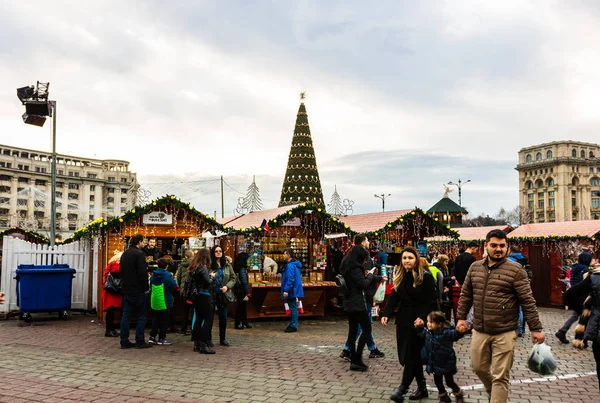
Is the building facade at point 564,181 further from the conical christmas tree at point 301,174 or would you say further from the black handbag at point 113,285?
the black handbag at point 113,285

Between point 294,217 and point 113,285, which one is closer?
point 113,285

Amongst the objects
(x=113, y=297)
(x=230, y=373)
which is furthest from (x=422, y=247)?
(x=230, y=373)

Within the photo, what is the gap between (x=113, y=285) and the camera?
10000mm

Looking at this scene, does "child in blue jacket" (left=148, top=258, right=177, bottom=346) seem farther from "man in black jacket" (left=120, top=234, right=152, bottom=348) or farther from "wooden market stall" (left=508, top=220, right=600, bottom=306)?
"wooden market stall" (left=508, top=220, right=600, bottom=306)

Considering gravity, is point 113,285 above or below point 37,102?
below

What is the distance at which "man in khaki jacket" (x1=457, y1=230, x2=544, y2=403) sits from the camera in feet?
15.0

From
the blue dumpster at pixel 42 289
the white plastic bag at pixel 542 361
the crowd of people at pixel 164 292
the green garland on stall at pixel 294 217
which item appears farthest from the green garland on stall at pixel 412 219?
the white plastic bag at pixel 542 361

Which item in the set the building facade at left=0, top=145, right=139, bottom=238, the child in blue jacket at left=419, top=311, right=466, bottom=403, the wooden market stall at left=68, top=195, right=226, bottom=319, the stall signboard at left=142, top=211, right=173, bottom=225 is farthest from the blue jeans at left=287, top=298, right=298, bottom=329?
the building facade at left=0, top=145, right=139, bottom=238

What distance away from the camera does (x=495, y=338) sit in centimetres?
471

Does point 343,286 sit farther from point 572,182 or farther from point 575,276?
point 572,182

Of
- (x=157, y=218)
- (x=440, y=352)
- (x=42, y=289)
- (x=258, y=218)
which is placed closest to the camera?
(x=440, y=352)

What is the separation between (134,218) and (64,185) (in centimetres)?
11302

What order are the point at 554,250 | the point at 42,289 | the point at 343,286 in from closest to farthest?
the point at 343,286, the point at 42,289, the point at 554,250

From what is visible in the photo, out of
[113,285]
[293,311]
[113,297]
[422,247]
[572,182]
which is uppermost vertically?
[572,182]
